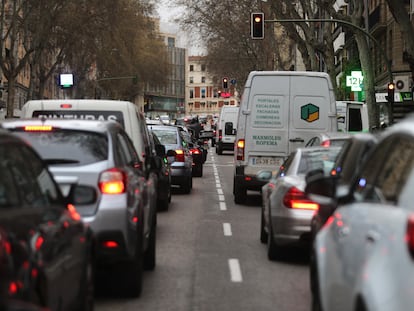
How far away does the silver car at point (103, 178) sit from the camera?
6773 millimetres

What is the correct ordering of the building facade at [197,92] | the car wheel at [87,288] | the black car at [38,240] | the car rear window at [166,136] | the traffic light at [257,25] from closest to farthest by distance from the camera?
the black car at [38,240] → the car wheel at [87,288] → the car rear window at [166,136] → the traffic light at [257,25] → the building facade at [197,92]

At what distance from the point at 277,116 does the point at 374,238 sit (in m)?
12.2

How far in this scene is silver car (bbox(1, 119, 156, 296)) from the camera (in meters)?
6.77

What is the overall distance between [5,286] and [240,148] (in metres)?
12.6

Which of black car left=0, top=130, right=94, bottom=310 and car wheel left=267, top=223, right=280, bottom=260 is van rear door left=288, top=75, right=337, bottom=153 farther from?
black car left=0, top=130, right=94, bottom=310

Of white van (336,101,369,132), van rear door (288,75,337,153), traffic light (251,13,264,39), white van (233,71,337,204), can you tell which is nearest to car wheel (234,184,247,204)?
white van (233,71,337,204)

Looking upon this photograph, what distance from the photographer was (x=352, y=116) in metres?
29.4

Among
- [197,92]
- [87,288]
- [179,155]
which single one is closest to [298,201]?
[87,288]

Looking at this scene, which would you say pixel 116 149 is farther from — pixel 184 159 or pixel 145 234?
pixel 184 159

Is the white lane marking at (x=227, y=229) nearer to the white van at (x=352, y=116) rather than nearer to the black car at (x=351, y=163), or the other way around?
the black car at (x=351, y=163)

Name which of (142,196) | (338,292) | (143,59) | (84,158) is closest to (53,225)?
(338,292)

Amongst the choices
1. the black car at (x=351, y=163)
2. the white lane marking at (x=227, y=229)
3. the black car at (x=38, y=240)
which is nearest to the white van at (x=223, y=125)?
the white lane marking at (x=227, y=229)

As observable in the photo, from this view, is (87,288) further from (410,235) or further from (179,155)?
(179,155)

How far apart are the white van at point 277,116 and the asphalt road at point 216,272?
1.47 metres
